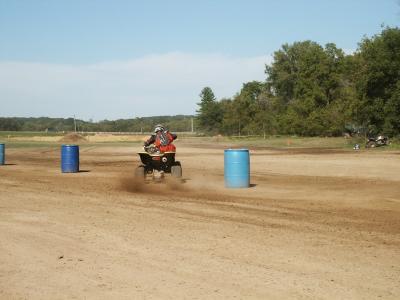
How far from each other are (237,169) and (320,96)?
2773 inches

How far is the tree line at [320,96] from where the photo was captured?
51094 millimetres

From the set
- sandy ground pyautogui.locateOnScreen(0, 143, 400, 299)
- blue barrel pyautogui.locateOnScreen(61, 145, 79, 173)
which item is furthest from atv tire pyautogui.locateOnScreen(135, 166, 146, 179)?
blue barrel pyautogui.locateOnScreen(61, 145, 79, 173)

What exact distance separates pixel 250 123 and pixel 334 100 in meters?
26.0

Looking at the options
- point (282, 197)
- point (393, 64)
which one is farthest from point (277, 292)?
point (393, 64)

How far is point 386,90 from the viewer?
51.4 m

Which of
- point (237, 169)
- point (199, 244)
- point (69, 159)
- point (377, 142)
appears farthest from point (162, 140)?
point (377, 142)

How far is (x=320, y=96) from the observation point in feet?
278

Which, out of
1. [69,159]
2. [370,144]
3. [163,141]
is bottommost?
[370,144]

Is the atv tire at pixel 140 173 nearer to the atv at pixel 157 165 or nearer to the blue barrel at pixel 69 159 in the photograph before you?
the atv at pixel 157 165

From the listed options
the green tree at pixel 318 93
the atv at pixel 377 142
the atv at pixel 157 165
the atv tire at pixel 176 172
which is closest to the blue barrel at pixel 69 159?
the atv at pixel 157 165

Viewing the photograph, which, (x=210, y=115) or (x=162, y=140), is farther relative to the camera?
(x=210, y=115)

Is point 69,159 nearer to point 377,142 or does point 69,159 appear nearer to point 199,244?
point 199,244

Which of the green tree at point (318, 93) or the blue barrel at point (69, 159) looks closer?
the blue barrel at point (69, 159)

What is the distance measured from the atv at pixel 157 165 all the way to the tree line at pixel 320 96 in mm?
36882
